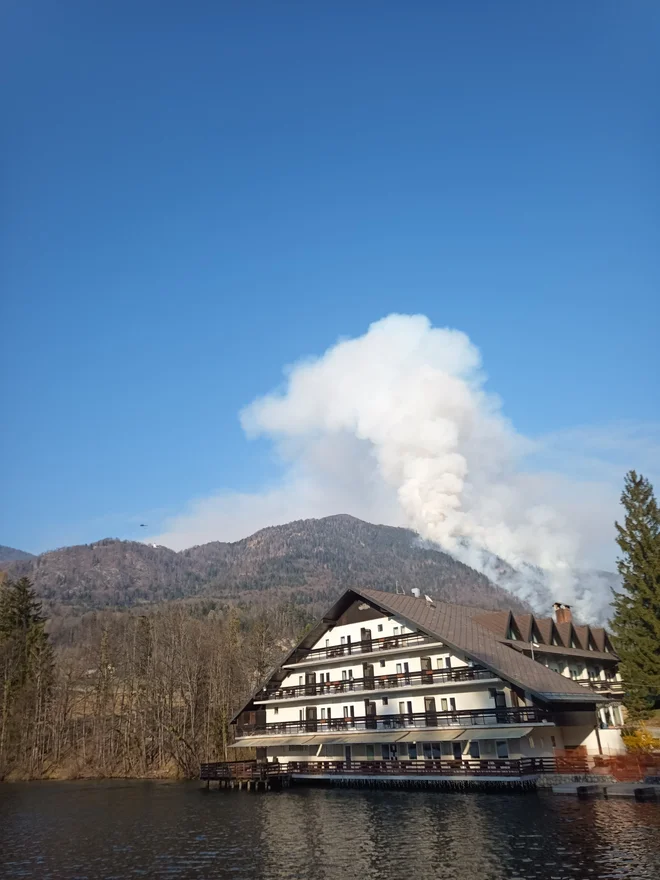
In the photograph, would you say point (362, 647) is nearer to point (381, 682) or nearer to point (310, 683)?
point (381, 682)

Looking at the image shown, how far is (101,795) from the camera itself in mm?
59562

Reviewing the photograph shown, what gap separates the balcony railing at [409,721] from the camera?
46416 mm

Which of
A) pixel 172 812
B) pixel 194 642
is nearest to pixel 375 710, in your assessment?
pixel 172 812

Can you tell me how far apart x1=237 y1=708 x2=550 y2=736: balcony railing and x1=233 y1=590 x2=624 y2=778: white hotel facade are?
0.09m

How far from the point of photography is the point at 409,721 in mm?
53000

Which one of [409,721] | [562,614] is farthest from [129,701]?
[562,614]

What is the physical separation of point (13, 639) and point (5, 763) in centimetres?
1697

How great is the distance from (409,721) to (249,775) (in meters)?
17.0

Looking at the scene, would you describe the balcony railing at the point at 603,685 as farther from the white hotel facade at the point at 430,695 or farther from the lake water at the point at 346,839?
the lake water at the point at 346,839

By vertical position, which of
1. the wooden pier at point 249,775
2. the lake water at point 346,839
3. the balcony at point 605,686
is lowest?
the lake water at point 346,839

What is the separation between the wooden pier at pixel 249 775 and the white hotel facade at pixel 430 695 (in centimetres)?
179

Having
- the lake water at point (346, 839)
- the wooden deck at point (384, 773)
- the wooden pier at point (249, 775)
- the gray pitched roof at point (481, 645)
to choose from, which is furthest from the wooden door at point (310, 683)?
the lake water at point (346, 839)

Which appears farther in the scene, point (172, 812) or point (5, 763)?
point (5, 763)

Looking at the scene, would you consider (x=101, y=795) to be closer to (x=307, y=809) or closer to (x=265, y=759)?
(x=265, y=759)
